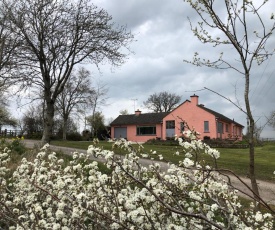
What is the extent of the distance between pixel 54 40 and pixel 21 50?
1.79 meters

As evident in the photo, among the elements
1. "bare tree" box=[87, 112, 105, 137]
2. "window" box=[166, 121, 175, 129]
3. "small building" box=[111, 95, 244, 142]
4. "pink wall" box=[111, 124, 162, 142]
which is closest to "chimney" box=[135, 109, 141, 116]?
"small building" box=[111, 95, 244, 142]

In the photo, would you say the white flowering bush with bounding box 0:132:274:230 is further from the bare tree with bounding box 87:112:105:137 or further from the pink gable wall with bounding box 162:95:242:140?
the bare tree with bounding box 87:112:105:137

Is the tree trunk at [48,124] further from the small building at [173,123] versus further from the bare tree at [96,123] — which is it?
the bare tree at [96,123]

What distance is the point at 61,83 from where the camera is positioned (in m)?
17.0

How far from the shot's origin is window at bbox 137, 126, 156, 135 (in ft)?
146

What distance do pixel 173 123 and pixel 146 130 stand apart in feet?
17.4

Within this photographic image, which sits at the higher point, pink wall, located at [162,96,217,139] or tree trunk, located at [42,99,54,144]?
pink wall, located at [162,96,217,139]

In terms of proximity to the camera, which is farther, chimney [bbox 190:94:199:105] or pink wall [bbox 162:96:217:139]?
chimney [bbox 190:94:199:105]

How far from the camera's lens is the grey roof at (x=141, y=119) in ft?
147

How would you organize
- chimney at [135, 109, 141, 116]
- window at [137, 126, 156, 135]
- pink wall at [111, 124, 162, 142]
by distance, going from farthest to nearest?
1. chimney at [135, 109, 141, 116]
2. window at [137, 126, 156, 135]
3. pink wall at [111, 124, 162, 142]

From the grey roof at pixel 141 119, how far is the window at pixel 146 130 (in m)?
0.76

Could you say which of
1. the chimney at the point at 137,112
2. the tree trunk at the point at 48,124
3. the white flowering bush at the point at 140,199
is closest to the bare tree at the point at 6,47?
the tree trunk at the point at 48,124

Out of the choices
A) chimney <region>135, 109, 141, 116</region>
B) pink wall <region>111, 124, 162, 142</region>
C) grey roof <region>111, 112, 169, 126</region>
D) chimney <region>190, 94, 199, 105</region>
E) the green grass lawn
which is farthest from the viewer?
chimney <region>135, 109, 141, 116</region>

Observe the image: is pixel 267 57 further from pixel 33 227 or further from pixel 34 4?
pixel 34 4
